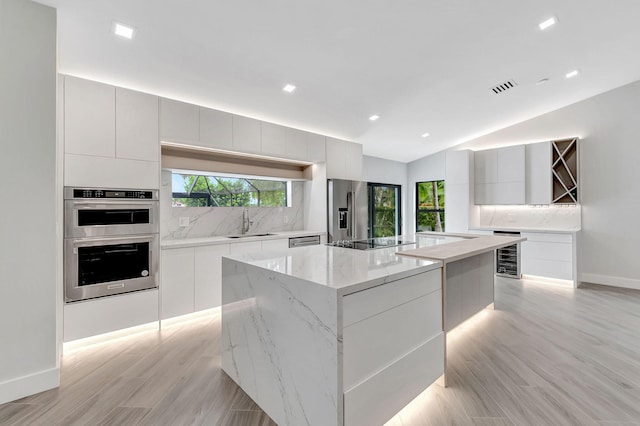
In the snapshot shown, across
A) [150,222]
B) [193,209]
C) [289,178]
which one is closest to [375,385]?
[150,222]

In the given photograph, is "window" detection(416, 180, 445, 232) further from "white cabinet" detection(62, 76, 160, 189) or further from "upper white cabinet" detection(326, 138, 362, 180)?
"white cabinet" detection(62, 76, 160, 189)

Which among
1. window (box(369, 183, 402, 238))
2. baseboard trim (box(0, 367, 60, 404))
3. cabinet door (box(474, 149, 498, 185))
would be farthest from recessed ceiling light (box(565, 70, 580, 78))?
baseboard trim (box(0, 367, 60, 404))

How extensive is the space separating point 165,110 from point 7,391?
8.23 feet

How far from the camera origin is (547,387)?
1.97m

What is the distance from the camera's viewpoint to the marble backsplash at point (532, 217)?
498 centimetres

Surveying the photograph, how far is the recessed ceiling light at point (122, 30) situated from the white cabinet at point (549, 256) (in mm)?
5806

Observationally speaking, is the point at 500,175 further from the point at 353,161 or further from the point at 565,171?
the point at 353,161

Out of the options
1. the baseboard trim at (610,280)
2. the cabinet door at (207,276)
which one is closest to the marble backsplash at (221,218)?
the cabinet door at (207,276)

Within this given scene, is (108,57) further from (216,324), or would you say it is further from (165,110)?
(216,324)

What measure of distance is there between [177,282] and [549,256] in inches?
212

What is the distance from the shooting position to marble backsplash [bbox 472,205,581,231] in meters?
4.98

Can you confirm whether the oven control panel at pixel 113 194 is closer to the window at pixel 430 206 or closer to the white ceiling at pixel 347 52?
the white ceiling at pixel 347 52

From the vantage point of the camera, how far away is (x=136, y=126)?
2.83 m

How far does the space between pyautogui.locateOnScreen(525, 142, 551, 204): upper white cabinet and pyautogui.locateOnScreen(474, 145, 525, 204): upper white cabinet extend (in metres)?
0.10
